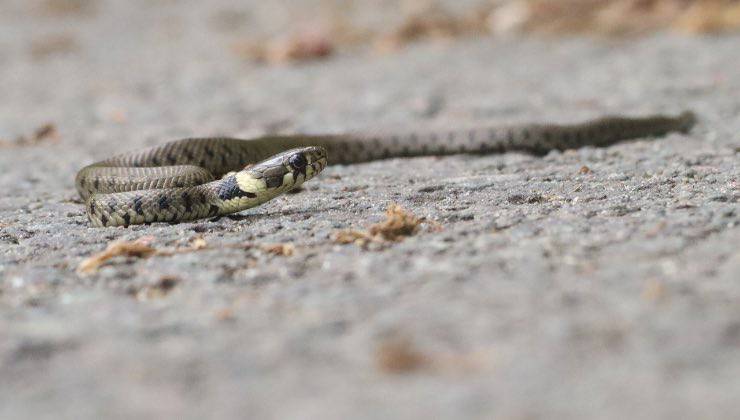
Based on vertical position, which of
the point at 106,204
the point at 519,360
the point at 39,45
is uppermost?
the point at 39,45

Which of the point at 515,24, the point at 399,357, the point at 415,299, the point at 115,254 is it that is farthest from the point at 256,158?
the point at 515,24

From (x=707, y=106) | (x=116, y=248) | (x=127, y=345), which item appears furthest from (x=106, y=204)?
(x=707, y=106)

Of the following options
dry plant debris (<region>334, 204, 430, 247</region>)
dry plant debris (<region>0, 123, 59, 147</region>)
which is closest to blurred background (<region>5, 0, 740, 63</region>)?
dry plant debris (<region>0, 123, 59, 147</region>)

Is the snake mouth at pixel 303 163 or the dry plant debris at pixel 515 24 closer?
the snake mouth at pixel 303 163

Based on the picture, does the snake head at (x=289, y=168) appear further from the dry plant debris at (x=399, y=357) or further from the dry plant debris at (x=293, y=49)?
the dry plant debris at (x=293, y=49)

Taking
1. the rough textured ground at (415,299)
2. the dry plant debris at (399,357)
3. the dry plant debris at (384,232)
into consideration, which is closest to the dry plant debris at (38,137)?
the rough textured ground at (415,299)

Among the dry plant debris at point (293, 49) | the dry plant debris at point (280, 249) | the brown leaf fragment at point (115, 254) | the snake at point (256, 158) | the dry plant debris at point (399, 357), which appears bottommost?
the dry plant debris at point (399, 357)

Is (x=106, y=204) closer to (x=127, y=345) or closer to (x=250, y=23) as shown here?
(x=127, y=345)

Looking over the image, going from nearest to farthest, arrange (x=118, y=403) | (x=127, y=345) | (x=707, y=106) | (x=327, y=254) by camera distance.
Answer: (x=118, y=403)
(x=127, y=345)
(x=327, y=254)
(x=707, y=106)

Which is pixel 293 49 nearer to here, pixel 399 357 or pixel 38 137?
pixel 38 137
